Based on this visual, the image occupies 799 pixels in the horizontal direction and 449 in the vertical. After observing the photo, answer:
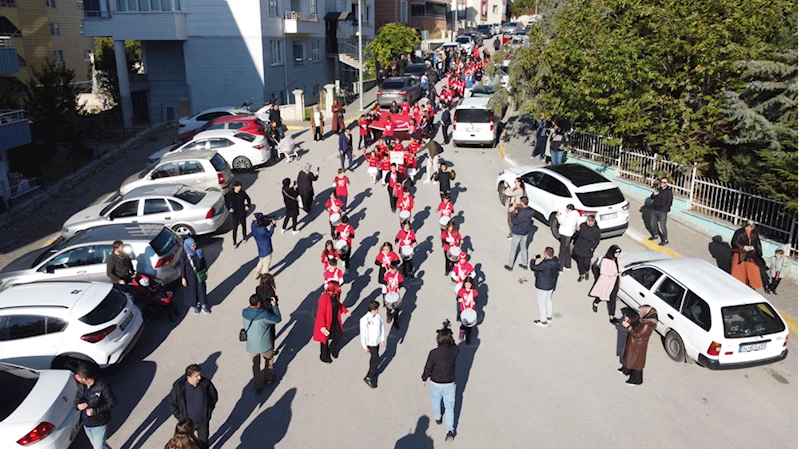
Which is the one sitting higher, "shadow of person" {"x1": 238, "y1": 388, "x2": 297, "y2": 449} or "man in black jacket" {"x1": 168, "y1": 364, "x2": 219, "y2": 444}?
"man in black jacket" {"x1": 168, "y1": 364, "x2": 219, "y2": 444}

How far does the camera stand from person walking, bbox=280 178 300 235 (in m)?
14.3

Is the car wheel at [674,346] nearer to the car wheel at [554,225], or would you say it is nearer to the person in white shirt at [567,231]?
the person in white shirt at [567,231]

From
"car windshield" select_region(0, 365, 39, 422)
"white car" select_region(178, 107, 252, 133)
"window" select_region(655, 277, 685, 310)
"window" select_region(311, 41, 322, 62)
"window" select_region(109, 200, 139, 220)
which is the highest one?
"window" select_region(311, 41, 322, 62)

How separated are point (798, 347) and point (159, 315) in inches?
440

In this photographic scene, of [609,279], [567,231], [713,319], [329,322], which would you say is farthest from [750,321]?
[329,322]

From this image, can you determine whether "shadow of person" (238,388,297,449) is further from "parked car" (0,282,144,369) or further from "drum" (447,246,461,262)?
"drum" (447,246,461,262)

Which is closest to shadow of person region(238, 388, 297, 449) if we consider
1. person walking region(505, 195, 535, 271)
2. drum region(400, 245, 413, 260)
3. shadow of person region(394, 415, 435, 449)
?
shadow of person region(394, 415, 435, 449)

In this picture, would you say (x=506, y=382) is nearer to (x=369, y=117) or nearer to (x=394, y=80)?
(x=369, y=117)

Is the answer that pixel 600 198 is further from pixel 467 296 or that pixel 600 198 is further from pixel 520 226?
pixel 467 296

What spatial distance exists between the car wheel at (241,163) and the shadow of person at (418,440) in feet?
47.6

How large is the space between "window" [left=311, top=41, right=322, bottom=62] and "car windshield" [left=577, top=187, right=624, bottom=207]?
30.3 meters

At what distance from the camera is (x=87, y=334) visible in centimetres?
903

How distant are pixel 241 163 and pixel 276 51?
1612 cm

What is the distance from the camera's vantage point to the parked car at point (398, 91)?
2994 centimetres
